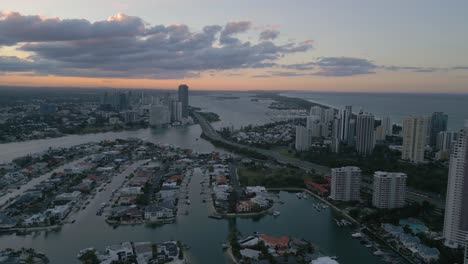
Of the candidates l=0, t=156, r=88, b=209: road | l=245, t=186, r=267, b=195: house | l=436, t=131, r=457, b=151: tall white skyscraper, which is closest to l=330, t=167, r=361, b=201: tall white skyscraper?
l=245, t=186, r=267, b=195: house

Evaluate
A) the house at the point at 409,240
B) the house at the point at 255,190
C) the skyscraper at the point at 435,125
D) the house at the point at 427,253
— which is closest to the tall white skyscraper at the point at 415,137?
the skyscraper at the point at 435,125

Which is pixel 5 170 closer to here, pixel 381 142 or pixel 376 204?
pixel 376 204

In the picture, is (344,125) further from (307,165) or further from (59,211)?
(59,211)

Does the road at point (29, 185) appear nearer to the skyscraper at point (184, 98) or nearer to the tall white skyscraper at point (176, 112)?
the tall white skyscraper at point (176, 112)

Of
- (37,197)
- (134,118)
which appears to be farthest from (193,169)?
(134,118)

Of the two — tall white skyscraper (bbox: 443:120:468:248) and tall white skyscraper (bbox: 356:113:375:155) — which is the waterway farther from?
tall white skyscraper (bbox: 356:113:375:155)

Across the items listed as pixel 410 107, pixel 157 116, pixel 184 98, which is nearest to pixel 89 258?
pixel 157 116
